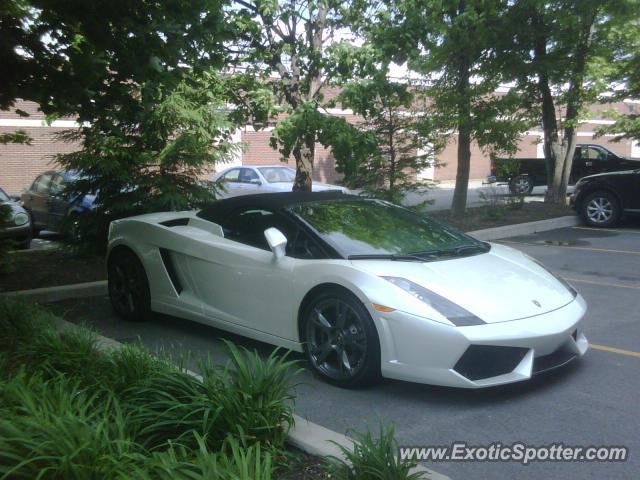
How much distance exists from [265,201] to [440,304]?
199 cm

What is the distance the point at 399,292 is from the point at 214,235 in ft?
6.74

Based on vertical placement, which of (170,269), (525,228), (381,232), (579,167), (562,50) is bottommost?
(525,228)

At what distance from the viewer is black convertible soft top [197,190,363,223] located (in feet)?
18.4

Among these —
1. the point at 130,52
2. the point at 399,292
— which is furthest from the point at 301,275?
the point at 130,52

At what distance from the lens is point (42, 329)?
15.9ft

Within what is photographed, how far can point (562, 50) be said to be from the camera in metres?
13.6

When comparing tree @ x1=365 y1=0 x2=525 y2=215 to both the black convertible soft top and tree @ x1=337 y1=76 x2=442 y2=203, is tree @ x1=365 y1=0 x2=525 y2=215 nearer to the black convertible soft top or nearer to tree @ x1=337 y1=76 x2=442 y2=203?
tree @ x1=337 y1=76 x2=442 y2=203

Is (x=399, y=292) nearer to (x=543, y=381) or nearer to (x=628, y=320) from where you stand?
(x=543, y=381)

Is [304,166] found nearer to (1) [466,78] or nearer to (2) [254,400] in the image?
(1) [466,78]

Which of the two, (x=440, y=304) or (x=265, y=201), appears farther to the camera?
(x=265, y=201)

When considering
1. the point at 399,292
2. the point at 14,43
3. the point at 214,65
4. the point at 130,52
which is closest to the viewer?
the point at 399,292

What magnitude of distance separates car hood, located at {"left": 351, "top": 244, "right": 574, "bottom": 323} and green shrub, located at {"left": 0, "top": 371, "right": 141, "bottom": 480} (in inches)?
77.6

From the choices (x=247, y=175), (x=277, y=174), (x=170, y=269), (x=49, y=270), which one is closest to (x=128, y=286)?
(x=170, y=269)

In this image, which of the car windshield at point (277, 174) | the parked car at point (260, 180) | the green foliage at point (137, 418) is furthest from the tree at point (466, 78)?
the green foliage at point (137, 418)
